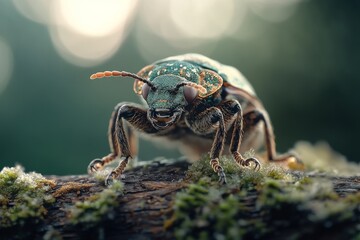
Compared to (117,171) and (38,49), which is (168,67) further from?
(38,49)

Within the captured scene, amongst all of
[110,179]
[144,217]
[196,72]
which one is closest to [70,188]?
[110,179]

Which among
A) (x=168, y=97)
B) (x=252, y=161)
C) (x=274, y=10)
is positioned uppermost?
(x=274, y=10)


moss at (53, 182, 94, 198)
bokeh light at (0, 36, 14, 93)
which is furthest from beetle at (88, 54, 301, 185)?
bokeh light at (0, 36, 14, 93)

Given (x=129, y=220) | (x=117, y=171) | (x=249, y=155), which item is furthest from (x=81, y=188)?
(x=249, y=155)

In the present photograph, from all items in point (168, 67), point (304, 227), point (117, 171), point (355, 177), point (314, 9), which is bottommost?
point (304, 227)

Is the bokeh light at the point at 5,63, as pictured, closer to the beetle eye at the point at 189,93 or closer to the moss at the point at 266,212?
the beetle eye at the point at 189,93

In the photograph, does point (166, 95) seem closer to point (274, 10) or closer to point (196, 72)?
point (196, 72)

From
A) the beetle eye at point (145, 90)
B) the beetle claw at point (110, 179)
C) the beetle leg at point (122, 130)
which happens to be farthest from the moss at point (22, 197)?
the beetle eye at point (145, 90)
